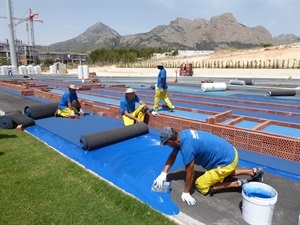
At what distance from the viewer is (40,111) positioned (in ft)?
26.2

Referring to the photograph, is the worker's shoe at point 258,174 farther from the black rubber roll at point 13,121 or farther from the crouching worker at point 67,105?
the black rubber roll at point 13,121

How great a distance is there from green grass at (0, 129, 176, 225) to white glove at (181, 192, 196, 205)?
0.43 meters

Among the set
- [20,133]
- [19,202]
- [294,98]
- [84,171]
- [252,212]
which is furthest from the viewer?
[294,98]

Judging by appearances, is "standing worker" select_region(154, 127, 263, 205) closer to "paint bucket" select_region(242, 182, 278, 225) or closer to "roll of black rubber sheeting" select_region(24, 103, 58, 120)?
"paint bucket" select_region(242, 182, 278, 225)

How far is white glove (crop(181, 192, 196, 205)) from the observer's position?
3385 mm

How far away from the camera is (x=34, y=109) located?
7.87 meters

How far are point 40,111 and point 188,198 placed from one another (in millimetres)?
6250

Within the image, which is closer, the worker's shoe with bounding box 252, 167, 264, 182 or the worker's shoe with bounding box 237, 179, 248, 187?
the worker's shoe with bounding box 237, 179, 248, 187

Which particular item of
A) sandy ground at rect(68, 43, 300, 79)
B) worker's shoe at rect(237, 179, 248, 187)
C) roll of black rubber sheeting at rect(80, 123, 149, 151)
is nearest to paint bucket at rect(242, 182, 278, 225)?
worker's shoe at rect(237, 179, 248, 187)

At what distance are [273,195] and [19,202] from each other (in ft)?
11.1

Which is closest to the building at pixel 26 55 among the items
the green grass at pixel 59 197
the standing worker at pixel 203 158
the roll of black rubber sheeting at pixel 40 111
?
the roll of black rubber sheeting at pixel 40 111

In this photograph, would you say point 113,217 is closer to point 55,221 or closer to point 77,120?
point 55,221

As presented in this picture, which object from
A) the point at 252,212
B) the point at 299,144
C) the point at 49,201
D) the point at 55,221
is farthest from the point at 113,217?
the point at 299,144

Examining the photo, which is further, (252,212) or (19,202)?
(19,202)
